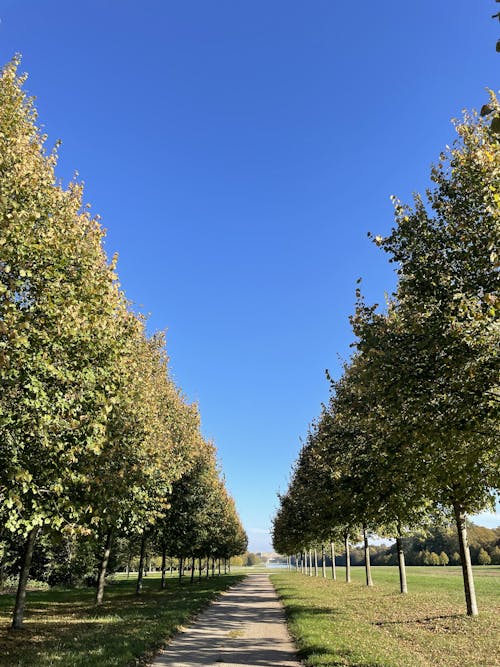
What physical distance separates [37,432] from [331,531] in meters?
27.2

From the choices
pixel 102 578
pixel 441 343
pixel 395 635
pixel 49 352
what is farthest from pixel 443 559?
pixel 49 352

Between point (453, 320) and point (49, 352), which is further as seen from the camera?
point (49, 352)

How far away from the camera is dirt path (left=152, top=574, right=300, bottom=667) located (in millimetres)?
Answer: 11086

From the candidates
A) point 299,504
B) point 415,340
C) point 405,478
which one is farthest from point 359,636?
point 299,504

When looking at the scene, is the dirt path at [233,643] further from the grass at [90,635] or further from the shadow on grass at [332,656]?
the grass at [90,635]

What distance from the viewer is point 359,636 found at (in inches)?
535

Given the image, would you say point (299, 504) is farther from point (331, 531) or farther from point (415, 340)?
point (415, 340)

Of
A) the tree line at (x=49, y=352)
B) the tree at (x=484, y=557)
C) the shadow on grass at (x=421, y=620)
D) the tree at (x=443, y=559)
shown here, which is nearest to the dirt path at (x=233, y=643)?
the shadow on grass at (x=421, y=620)

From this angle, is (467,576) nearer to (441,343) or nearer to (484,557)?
(441,343)

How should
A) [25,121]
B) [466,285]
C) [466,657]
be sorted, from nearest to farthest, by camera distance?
[466,285] → [466,657] → [25,121]

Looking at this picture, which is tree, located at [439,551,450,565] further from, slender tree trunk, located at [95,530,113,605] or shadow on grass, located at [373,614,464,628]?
shadow on grass, located at [373,614,464,628]

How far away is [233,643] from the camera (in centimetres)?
1362

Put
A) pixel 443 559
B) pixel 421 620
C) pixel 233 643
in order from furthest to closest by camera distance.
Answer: pixel 443 559, pixel 421 620, pixel 233 643

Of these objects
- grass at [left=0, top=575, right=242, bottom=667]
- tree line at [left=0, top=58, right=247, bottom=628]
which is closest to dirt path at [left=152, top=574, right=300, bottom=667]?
grass at [left=0, top=575, right=242, bottom=667]
